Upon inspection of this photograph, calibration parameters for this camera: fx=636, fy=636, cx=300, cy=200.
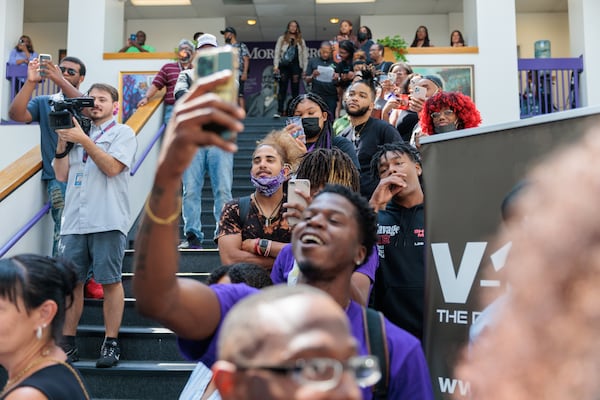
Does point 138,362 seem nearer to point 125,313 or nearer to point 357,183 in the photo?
point 125,313

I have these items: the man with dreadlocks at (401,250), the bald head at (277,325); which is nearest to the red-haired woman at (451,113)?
the man with dreadlocks at (401,250)

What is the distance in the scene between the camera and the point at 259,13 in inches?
585

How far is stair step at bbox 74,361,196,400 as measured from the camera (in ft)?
13.9

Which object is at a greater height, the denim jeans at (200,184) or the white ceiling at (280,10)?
the white ceiling at (280,10)

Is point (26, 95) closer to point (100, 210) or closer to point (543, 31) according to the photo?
point (100, 210)

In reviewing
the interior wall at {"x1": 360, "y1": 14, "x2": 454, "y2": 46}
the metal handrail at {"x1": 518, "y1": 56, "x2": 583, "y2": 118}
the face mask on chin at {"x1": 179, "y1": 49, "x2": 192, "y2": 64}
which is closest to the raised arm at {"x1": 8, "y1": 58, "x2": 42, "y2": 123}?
the face mask on chin at {"x1": 179, "y1": 49, "x2": 192, "y2": 64}

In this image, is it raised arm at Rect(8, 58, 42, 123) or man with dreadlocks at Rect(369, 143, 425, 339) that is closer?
man with dreadlocks at Rect(369, 143, 425, 339)

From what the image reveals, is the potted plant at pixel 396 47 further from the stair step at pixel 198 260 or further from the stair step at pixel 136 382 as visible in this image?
the stair step at pixel 136 382

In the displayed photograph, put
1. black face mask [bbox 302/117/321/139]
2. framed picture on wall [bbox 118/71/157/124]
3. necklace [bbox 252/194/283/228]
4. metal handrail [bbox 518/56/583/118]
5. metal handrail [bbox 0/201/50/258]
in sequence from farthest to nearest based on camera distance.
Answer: metal handrail [bbox 518/56/583/118], framed picture on wall [bbox 118/71/157/124], metal handrail [bbox 0/201/50/258], black face mask [bbox 302/117/321/139], necklace [bbox 252/194/283/228]

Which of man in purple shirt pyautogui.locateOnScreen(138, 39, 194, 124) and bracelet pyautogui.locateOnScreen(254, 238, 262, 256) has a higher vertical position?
man in purple shirt pyautogui.locateOnScreen(138, 39, 194, 124)

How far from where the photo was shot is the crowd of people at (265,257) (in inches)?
46.0

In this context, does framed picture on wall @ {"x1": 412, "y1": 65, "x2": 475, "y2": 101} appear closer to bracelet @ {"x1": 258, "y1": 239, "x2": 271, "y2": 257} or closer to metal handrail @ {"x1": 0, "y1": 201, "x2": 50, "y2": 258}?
metal handrail @ {"x1": 0, "y1": 201, "x2": 50, "y2": 258}

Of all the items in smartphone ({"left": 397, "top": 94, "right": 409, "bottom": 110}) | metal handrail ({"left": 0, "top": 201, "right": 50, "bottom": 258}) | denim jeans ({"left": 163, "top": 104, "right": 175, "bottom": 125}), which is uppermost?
denim jeans ({"left": 163, "top": 104, "right": 175, "bottom": 125})

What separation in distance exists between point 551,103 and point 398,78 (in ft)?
20.2
